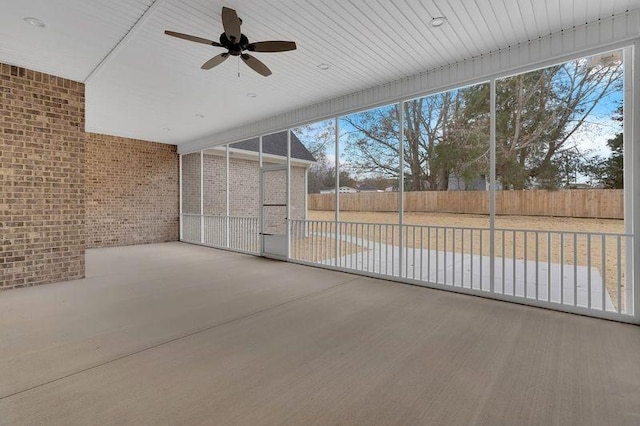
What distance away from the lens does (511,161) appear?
463 cm

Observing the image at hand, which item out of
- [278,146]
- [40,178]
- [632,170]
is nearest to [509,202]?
[632,170]

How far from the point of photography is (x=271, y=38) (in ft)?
12.2

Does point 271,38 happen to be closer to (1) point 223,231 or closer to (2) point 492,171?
(2) point 492,171

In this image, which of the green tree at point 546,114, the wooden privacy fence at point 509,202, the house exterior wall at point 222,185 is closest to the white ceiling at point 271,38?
the green tree at point 546,114

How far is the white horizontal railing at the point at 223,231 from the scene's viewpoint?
25.7 ft

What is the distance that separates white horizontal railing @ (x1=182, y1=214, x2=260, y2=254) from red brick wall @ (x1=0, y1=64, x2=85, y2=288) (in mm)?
3490

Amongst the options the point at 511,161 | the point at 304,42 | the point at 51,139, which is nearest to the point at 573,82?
the point at 511,161

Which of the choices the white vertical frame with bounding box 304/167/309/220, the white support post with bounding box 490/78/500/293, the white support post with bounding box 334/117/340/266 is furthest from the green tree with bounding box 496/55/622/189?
the white vertical frame with bounding box 304/167/309/220

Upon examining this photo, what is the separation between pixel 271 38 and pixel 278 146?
398 cm

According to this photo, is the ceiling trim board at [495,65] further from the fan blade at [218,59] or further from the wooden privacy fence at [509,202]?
the fan blade at [218,59]

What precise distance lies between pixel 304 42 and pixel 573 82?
335 centimetres

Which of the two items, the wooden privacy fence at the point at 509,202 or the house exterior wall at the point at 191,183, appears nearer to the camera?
the wooden privacy fence at the point at 509,202

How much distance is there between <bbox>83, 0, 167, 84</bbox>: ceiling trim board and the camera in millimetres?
3064

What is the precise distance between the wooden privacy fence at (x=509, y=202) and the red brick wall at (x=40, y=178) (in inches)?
171
